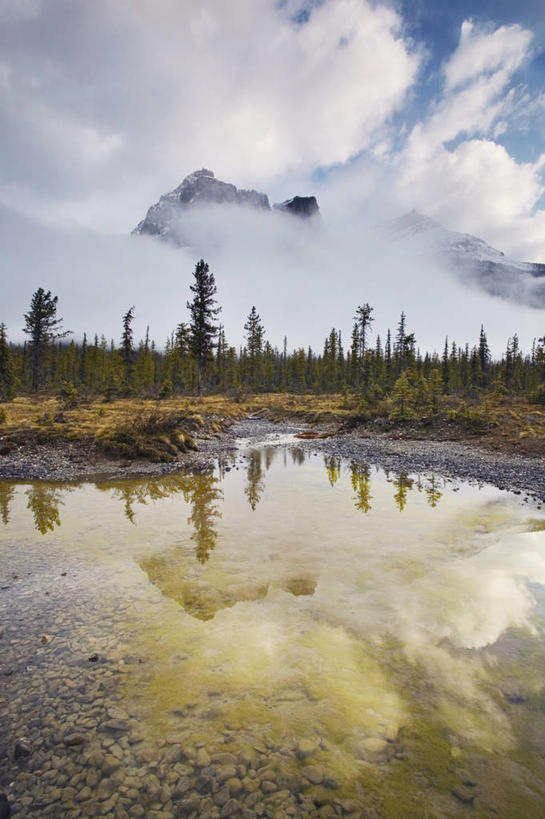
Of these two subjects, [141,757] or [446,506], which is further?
[446,506]

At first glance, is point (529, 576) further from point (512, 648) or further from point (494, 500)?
point (494, 500)

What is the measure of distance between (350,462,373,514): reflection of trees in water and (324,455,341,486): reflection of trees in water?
0.65 m

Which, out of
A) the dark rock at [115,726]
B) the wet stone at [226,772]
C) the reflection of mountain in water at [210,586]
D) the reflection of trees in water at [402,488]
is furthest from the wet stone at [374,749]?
the reflection of trees in water at [402,488]

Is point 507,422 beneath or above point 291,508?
above

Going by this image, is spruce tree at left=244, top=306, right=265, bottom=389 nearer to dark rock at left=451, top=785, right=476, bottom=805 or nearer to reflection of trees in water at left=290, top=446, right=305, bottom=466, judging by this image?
reflection of trees in water at left=290, top=446, right=305, bottom=466

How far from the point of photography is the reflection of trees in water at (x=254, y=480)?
12.9 meters

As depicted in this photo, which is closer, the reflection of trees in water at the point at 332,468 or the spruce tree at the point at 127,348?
the reflection of trees in water at the point at 332,468

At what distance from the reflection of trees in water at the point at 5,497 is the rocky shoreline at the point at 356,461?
1.30 m

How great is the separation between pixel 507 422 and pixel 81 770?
3045 cm

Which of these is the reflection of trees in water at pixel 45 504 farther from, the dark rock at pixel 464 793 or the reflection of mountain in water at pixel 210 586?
the dark rock at pixel 464 793

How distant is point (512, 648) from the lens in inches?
207

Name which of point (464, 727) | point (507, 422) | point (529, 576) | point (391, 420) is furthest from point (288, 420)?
point (464, 727)

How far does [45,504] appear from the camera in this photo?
11977mm

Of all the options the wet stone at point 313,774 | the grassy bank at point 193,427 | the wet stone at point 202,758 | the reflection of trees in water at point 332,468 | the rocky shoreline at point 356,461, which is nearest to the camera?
the wet stone at point 313,774
